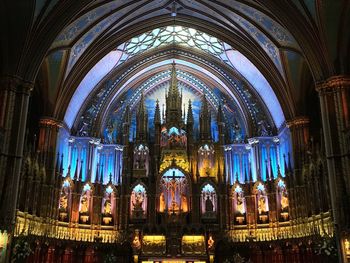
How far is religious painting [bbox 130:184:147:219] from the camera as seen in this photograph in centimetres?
2630

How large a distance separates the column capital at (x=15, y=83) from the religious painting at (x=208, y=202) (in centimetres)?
1308

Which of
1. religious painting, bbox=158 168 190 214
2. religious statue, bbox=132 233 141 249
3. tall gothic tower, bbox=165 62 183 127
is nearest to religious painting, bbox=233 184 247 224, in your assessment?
religious painting, bbox=158 168 190 214

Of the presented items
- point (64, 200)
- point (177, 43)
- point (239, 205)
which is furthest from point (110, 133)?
point (239, 205)

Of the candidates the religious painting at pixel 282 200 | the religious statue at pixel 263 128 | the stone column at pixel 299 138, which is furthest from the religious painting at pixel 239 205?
the stone column at pixel 299 138

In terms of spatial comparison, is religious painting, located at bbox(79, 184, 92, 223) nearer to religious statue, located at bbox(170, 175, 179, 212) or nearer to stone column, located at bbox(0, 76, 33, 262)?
religious statue, located at bbox(170, 175, 179, 212)

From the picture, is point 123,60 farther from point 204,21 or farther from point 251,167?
point 251,167

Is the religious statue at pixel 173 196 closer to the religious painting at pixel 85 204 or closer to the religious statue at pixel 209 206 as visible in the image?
the religious statue at pixel 209 206

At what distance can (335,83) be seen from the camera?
19781 mm

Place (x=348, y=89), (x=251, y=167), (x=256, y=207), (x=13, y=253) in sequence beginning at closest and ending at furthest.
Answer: (x=13, y=253) < (x=348, y=89) < (x=256, y=207) < (x=251, y=167)

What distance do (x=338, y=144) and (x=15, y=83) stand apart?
15495 mm

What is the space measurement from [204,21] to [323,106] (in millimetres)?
10928

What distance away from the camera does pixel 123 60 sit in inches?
1177

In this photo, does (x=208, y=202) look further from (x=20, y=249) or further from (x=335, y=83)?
(x=20, y=249)

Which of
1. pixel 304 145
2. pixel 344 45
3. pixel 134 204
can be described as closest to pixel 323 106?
pixel 344 45
